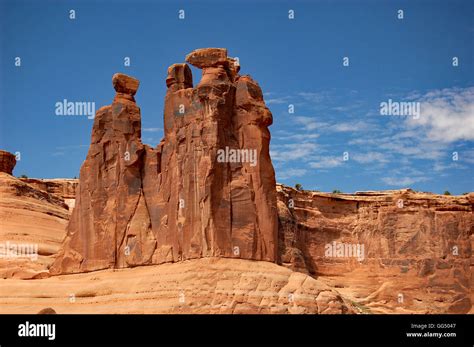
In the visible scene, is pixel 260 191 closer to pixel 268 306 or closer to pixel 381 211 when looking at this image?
pixel 268 306

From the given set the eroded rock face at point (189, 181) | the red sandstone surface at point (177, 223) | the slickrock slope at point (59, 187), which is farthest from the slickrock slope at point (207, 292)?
the slickrock slope at point (59, 187)

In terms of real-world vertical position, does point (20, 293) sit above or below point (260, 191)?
below

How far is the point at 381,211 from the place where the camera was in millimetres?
104688

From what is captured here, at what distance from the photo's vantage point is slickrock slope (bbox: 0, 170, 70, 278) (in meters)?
76.7

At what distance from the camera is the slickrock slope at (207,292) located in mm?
57844

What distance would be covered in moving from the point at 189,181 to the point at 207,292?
843cm

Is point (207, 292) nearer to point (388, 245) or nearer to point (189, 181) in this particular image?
point (189, 181)

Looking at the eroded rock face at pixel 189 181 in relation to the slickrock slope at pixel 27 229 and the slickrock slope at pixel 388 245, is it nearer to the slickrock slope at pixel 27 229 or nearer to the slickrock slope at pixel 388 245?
the slickrock slope at pixel 27 229

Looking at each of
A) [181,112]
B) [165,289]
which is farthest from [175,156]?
[165,289]

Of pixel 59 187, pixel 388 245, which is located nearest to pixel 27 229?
pixel 59 187
